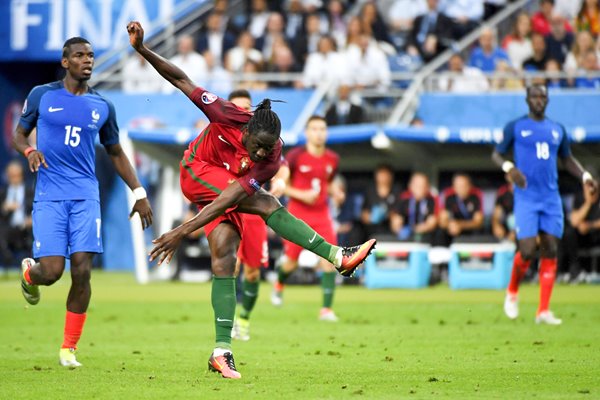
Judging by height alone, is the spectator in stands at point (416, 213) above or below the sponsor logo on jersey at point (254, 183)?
above

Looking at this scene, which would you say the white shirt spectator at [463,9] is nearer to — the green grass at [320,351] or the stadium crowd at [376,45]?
the stadium crowd at [376,45]

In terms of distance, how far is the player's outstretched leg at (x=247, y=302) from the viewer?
41.6 ft

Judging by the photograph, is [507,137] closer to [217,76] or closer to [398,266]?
[398,266]

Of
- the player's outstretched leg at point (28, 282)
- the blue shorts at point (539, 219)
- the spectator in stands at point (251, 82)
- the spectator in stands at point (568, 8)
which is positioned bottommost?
the player's outstretched leg at point (28, 282)

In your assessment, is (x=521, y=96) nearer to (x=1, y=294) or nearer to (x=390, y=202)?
(x=390, y=202)

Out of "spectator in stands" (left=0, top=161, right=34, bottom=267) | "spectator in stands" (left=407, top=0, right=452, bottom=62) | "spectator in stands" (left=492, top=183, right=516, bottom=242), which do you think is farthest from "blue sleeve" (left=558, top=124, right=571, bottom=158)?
"spectator in stands" (left=0, top=161, right=34, bottom=267)

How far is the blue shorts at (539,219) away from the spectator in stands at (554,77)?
301 inches

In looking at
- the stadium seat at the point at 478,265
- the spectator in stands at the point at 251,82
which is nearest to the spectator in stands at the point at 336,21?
the spectator in stands at the point at 251,82

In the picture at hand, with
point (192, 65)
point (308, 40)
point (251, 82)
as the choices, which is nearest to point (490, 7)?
point (308, 40)

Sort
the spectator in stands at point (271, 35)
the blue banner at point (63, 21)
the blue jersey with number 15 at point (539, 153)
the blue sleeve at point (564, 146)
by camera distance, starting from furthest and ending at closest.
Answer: the blue banner at point (63, 21), the spectator in stands at point (271, 35), the blue sleeve at point (564, 146), the blue jersey with number 15 at point (539, 153)

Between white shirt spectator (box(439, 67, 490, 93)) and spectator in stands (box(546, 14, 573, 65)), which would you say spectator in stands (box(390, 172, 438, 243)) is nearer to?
white shirt spectator (box(439, 67, 490, 93))

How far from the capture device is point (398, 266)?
21.2 meters

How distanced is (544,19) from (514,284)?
34.0 feet

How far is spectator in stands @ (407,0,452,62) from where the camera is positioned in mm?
23188
